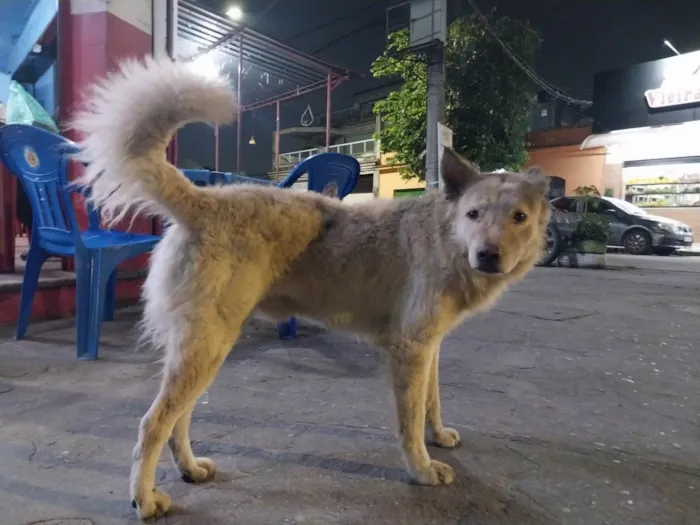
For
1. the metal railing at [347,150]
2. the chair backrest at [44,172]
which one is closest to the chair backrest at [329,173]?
the chair backrest at [44,172]

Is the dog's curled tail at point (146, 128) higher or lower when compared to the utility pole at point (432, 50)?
lower

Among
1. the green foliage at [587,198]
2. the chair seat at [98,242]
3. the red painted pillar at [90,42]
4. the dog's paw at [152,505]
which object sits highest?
the red painted pillar at [90,42]

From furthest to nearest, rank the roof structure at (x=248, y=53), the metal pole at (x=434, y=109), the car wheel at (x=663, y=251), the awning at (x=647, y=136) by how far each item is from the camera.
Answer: the awning at (x=647, y=136) < the car wheel at (x=663, y=251) < the metal pole at (x=434, y=109) < the roof structure at (x=248, y=53)

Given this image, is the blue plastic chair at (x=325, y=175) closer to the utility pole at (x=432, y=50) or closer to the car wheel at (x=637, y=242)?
the utility pole at (x=432, y=50)

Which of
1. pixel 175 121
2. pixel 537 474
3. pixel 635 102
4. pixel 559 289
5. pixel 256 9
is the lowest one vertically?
pixel 537 474

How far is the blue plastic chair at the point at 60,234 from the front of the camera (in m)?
2.96

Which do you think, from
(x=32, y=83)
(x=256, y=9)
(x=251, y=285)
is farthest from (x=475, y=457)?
(x=256, y=9)

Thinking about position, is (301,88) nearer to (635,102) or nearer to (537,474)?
(537,474)

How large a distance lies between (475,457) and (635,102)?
17744mm

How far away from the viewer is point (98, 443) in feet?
6.20

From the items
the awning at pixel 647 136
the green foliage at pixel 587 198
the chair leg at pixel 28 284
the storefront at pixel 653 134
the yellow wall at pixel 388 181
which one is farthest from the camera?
the yellow wall at pixel 388 181

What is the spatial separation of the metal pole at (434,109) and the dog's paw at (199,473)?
248 inches

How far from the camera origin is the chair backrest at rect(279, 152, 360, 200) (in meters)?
3.49

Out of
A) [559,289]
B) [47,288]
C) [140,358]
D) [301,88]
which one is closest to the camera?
[140,358]
